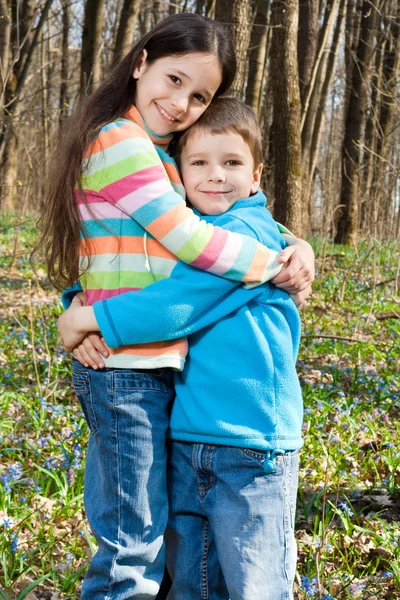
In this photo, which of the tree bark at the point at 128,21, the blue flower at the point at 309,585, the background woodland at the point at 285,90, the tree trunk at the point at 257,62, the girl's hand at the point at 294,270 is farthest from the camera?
the tree bark at the point at 128,21

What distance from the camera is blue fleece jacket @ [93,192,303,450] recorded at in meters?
1.59

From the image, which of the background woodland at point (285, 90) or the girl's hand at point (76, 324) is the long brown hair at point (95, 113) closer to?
the girl's hand at point (76, 324)

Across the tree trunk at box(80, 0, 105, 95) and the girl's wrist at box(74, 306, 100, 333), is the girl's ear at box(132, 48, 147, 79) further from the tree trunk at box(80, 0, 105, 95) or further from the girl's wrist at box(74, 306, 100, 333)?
the tree trunk at box(80, 0, 105, 95)

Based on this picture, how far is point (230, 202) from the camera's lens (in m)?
1.79

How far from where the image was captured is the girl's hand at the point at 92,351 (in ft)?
5.43

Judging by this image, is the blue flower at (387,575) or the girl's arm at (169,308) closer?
the girl's arm at (169,308)

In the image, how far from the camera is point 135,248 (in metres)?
1.65

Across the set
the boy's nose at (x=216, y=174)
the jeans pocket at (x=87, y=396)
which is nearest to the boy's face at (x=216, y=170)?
the boy's nose at (x=216, y=174)

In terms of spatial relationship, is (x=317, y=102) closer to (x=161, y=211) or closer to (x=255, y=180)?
(x=255, y=180)

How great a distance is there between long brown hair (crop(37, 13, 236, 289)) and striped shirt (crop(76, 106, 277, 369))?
0.04m

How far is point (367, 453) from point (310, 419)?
1.49 ft

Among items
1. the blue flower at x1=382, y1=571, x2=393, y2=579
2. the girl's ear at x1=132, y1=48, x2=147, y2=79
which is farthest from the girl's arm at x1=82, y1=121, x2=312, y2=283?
the blue flower at x1=382, y1=571, x2=393, y2=579

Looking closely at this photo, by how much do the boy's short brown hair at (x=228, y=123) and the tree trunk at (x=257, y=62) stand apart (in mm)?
7037

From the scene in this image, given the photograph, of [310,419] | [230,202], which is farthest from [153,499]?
[310,419]
